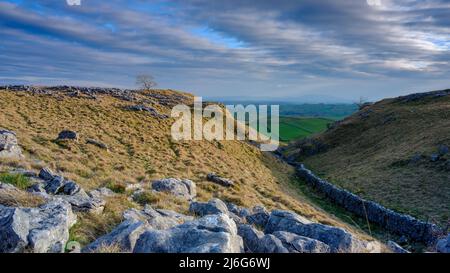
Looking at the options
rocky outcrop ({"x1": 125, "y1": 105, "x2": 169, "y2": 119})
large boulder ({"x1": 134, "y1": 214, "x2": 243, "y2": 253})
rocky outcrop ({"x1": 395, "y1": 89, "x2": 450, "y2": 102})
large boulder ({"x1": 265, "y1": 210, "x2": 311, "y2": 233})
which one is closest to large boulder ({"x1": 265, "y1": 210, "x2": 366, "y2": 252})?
large boulder ({"x1": 265, "y1": 210, "x2": 311, "y2": 233})

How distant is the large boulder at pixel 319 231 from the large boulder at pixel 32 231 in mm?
6510

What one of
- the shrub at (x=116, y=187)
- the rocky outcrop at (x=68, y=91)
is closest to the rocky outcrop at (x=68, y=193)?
the shrub at (x=116, y=187)

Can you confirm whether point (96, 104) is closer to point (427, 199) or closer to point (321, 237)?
point (427, 199)

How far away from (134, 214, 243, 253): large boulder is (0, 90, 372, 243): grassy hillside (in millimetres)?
2537

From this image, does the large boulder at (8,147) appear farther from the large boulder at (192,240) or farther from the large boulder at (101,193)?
the large boulder at (192,240)

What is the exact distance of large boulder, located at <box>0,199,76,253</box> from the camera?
313 inches

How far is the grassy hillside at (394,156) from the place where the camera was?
116ft

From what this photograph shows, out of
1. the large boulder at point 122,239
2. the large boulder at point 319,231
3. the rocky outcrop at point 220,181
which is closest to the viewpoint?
the large boulder at point 122,239

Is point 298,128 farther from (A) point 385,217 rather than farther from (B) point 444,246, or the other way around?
(B) point 444,246

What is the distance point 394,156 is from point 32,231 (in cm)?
4903

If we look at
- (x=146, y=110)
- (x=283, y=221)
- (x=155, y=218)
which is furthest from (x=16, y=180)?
(x=146, y=110)

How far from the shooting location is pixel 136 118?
60.4 metres

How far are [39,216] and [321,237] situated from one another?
24.6 ft
